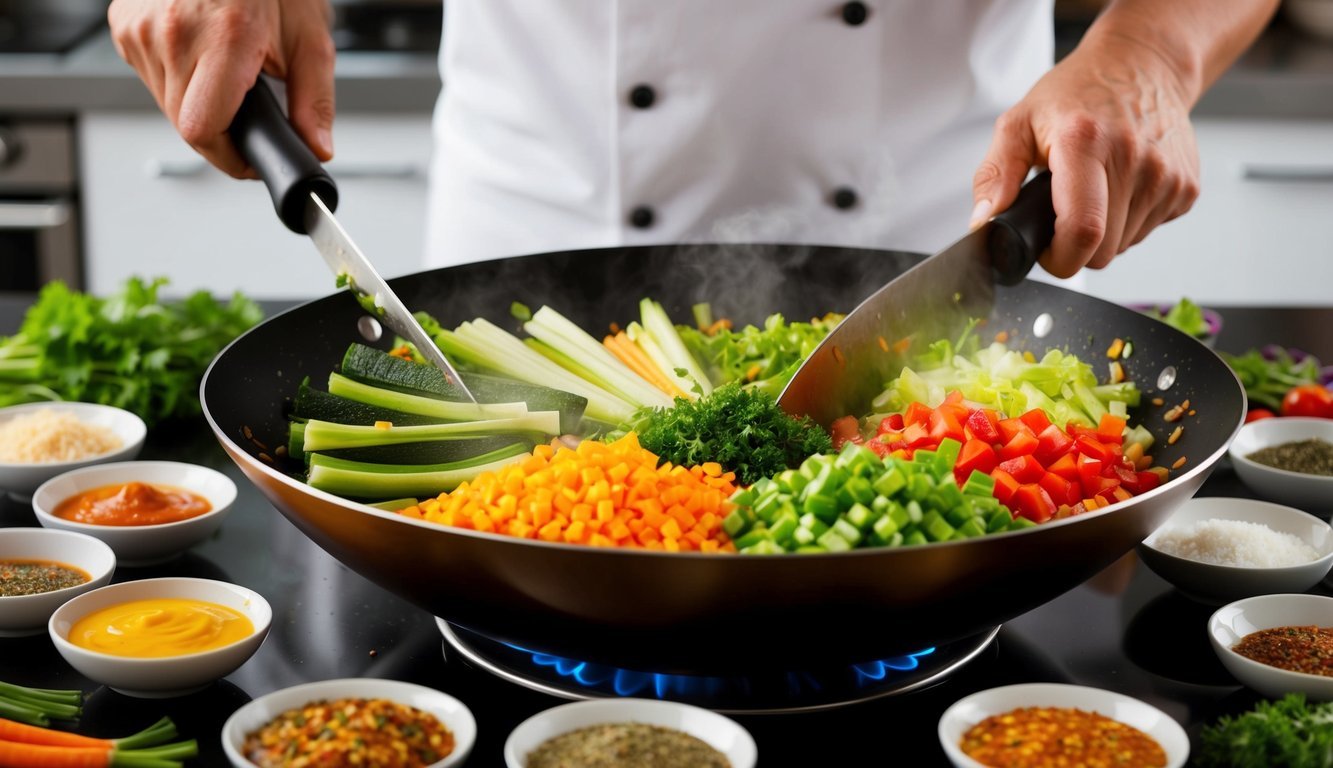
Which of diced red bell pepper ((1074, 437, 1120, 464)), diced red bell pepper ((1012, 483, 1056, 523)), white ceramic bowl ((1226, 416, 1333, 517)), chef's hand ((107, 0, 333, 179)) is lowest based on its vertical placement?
white ceramic bowl ((1226, 416, 1333, 517))

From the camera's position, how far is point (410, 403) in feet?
6.01

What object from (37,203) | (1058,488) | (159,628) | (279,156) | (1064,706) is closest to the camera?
(1064,706)

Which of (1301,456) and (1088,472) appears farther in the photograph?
(1301,456)

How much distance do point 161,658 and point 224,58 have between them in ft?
2.85

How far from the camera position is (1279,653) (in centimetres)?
147

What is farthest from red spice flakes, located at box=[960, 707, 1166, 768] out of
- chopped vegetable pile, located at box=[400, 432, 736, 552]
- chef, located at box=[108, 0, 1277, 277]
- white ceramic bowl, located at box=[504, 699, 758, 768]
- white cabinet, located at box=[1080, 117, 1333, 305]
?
white cabinet, located at box=[1080, 117, 1333, 305]

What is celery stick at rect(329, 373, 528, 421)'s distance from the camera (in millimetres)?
1828

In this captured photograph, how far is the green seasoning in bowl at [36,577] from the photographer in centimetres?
157

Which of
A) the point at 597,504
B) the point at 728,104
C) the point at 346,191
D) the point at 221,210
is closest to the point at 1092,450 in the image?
the point at 597,504

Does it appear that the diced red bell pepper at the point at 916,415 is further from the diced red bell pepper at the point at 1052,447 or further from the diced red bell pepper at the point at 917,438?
the diced red bell pepper at the point at 1052,447

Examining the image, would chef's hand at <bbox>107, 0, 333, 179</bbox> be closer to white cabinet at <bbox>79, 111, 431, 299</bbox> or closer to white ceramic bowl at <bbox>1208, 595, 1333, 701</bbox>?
white ceramic bowl at <bbox>1208, 595, 1333, 701</bbox>

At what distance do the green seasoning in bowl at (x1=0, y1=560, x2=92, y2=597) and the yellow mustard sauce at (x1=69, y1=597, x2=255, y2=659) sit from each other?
123mm

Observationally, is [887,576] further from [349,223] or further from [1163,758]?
[349,223]

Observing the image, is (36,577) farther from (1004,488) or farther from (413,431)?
(1004,488)
